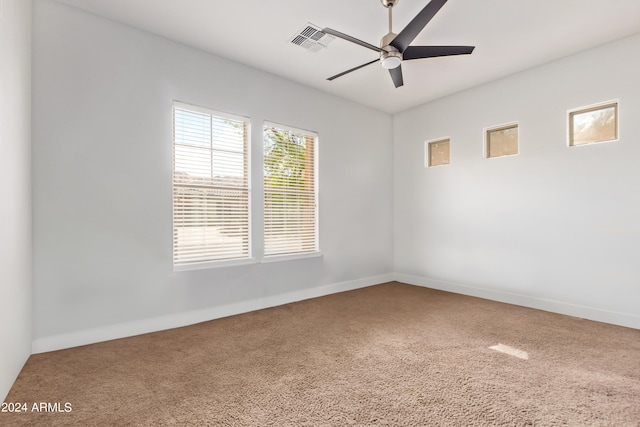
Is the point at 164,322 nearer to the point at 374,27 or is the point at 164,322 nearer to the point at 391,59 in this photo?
the point at 391,59

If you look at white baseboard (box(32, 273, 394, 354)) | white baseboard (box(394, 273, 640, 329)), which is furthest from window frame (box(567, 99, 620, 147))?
white baseboard (box(32, 273, 394, 354))

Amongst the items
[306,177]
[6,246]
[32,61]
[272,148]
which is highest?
[32,61]

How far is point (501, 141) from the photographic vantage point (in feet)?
14.9

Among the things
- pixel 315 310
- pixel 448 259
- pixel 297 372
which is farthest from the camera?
pixel 448 259

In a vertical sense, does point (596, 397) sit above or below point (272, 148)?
below

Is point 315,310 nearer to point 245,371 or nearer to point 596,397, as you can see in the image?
point 245,371

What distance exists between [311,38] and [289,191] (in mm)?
1995

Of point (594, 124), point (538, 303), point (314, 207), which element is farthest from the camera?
point (314, 207)

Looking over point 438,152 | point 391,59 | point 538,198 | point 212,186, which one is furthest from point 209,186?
point 538,198

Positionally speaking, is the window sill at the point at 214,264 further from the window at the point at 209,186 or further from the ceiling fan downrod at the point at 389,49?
A: the ceiling fan downrod at the point at 389,49

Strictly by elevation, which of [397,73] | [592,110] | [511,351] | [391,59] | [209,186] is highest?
[397,73]

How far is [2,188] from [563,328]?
5148 millimetres

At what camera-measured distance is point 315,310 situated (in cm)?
406

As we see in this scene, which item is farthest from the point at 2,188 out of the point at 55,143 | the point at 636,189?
the point at 636,189
